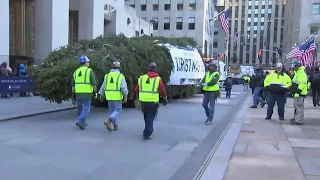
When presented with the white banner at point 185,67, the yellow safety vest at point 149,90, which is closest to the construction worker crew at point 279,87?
the yellow safety vest at point 149,90

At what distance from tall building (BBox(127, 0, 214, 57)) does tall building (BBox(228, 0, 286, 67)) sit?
234 feet

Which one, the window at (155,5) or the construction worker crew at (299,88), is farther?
the window at (155,5)

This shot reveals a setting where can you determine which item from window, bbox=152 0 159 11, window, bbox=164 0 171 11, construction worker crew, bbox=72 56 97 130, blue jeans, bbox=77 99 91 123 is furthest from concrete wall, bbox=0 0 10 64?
window, bbox=152 0 159 11

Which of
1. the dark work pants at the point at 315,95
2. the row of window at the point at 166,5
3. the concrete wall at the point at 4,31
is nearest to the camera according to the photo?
the dark work pants at the point at 315,95

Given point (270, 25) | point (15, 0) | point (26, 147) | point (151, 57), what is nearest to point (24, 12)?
point (15, 0)

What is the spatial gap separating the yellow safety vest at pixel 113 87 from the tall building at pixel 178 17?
5742 cm

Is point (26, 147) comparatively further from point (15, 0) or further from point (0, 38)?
point (15, 0)

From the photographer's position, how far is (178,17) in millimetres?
68688

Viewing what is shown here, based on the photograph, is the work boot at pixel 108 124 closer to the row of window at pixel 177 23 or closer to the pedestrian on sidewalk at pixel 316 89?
the pedestrian on sidewalk at pixel 316 89

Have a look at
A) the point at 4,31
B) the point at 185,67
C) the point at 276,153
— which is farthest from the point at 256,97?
the point at 4,31

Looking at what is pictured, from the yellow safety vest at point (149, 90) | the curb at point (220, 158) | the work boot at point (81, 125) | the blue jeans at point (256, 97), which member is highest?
the yellow safety vest at point (149, 90)

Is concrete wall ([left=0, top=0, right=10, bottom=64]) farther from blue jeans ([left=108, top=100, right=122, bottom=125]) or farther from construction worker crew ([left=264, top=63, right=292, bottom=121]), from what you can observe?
construction worker crew ([left=264, top=63, right=292, bottom=121])

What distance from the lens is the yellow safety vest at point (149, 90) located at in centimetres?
826

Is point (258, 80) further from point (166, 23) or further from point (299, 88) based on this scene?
point (166, 23)
